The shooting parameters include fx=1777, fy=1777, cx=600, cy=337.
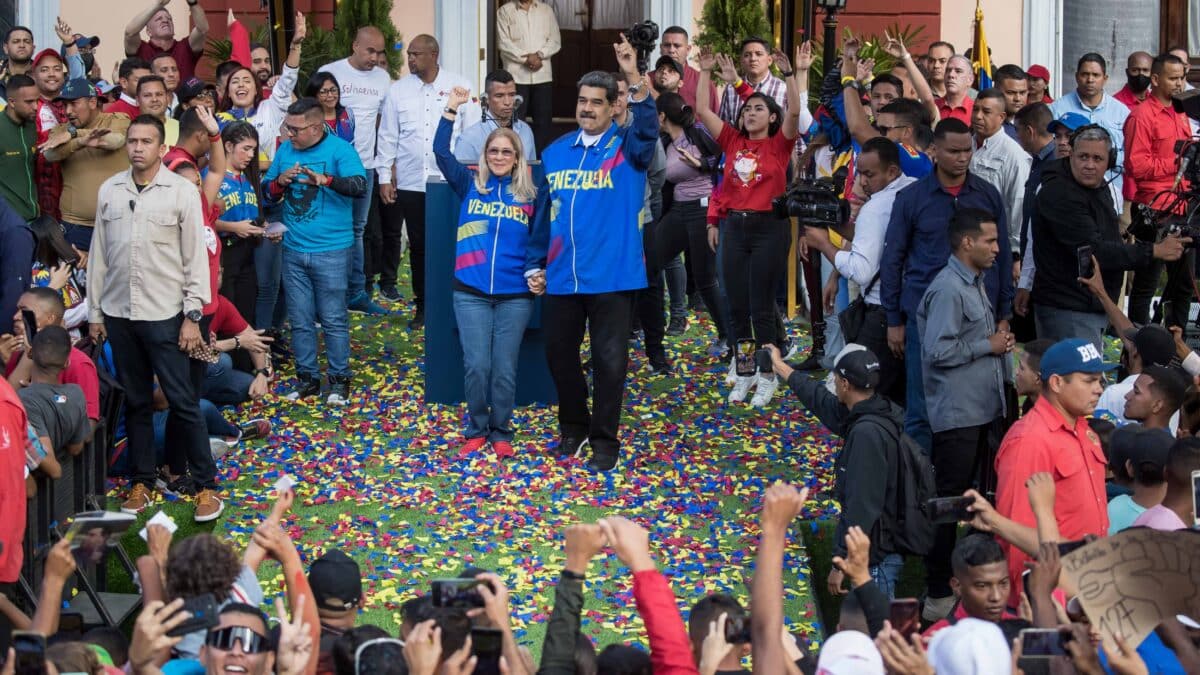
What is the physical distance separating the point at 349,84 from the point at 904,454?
6.78 m

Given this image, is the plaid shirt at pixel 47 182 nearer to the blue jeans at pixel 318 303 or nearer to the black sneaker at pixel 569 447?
the blue jeans at pixel 318 303

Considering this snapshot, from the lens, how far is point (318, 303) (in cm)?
→ 1088

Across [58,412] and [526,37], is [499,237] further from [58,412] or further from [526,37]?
[526,37]

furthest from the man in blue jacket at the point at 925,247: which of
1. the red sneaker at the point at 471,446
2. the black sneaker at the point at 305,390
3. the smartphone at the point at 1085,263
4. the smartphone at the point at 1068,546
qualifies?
the black sneaker at the point at 305,390

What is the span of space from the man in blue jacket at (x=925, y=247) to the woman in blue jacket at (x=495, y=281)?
2027 mm

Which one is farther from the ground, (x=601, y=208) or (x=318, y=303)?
(x=601, y=208)

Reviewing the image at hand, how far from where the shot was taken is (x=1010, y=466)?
6738mm

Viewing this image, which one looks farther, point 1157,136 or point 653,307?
point 1157,136

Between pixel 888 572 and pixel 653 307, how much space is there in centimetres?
396

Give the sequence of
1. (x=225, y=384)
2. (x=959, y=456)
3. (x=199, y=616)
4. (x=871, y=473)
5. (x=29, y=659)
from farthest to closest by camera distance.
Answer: (x=225, y=384), (x=959, y=456), (x=871, y=473), (x=199, y=616), (x=29, y=659)

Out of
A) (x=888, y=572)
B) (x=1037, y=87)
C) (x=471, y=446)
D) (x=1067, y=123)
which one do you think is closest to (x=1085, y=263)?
(x=1067, y=123)

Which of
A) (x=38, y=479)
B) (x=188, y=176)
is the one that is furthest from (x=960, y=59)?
(x=38, y=479)

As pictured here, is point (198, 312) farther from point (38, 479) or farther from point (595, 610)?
point (595, 610)

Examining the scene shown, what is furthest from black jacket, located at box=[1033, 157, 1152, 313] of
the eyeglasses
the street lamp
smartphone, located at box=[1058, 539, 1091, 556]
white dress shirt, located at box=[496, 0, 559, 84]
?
white dress shirt, located at box=[496, 0, 559, 84]
